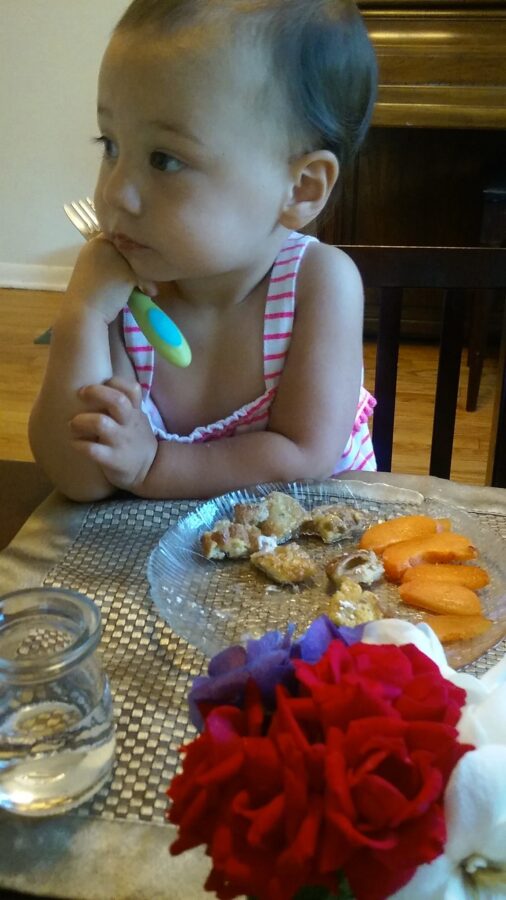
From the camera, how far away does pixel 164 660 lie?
21.2 inches

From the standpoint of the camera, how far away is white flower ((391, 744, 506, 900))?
0.25 m

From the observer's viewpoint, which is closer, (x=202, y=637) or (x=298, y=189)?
(x=202, y=637)

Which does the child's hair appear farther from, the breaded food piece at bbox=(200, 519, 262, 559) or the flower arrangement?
the flower arrangement

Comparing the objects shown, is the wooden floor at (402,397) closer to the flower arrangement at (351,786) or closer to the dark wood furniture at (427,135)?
the dark wood furniture at (427,135)

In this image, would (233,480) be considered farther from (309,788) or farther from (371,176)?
(371,176)

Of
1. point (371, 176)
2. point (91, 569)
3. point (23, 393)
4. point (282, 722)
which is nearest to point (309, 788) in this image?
point (282, 722)

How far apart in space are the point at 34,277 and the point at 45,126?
21.2 inches

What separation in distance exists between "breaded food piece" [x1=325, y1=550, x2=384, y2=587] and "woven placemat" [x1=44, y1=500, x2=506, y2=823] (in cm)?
10

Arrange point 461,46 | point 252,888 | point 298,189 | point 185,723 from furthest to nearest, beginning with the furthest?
point 461,46 → point 298,189 → point 185,723 → point 252,888

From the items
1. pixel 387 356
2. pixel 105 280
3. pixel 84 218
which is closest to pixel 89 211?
pixel 84 218

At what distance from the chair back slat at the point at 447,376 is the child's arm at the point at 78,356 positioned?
13.5 inches

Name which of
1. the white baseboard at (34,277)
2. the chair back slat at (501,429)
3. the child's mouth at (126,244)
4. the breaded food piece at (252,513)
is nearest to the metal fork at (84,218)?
the child's mouth at (126,244)

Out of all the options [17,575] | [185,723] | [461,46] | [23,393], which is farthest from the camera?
[23,393]

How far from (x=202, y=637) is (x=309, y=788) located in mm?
313
